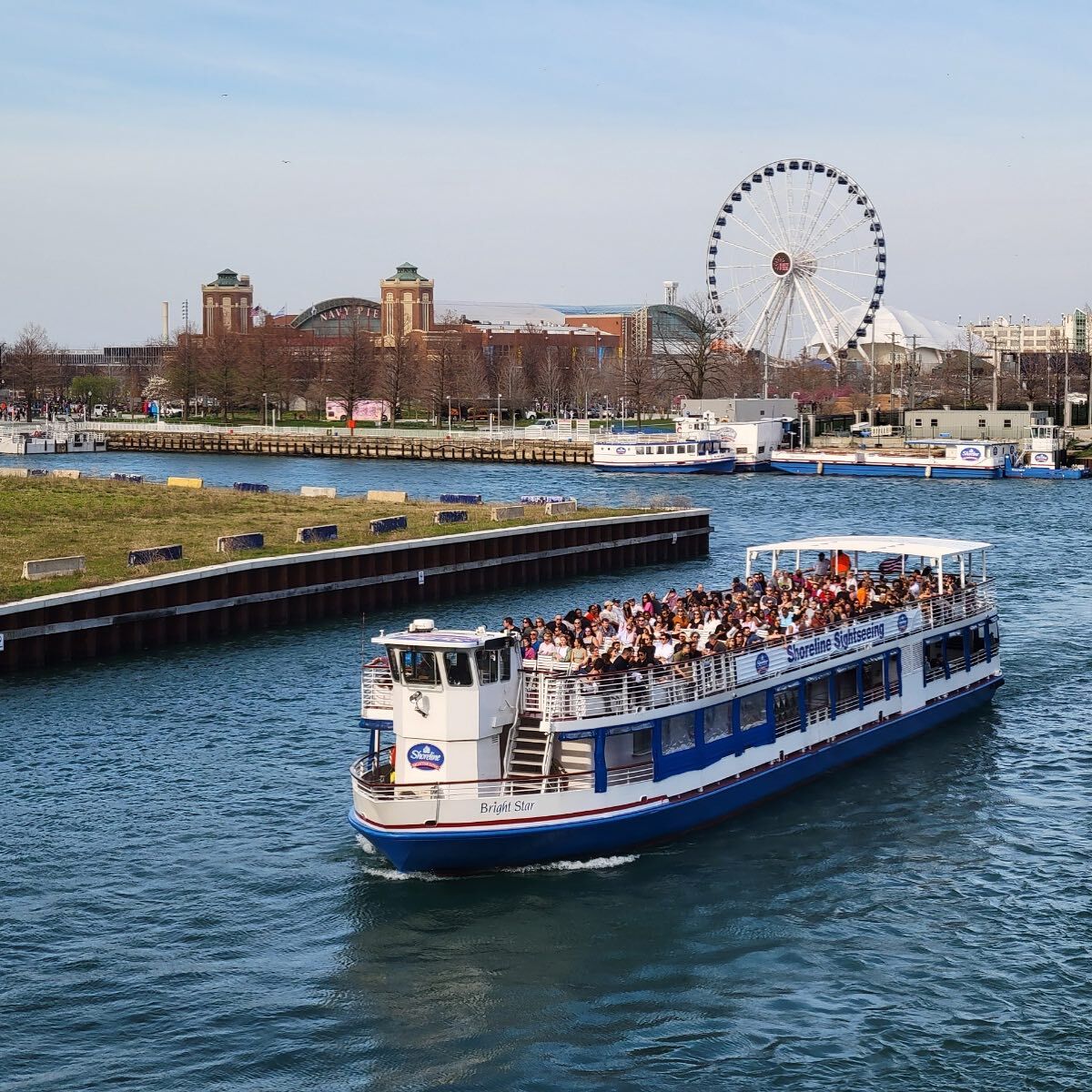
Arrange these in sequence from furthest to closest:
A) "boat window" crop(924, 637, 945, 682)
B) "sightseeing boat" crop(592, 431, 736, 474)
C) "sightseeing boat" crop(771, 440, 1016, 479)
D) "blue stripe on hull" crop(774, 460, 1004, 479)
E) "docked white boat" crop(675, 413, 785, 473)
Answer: "docked white boat" crop(675, 413, 785, 473) → "sightseeing boat" crop(592, 431, 736, 474) → "sightseeing boat" crop(771, 440, 1016, 479) → "blue stripe on hull" crop(774, 460, 1004, 479) → "boat window" crop(924, 637, 945, 682)

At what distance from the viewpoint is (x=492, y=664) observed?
32312 mm

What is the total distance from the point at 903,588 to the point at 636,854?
14942 mm

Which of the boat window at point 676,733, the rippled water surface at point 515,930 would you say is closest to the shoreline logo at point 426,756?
the rippled water surface at point 515,930

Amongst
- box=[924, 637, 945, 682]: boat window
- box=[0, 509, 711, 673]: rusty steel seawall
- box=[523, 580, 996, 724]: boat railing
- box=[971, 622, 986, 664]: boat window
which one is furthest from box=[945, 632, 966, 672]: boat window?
box=[0, 509, 711, 673]: rusty steel seawall

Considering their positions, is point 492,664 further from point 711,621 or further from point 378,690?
point 711,621

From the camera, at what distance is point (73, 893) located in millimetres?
31375

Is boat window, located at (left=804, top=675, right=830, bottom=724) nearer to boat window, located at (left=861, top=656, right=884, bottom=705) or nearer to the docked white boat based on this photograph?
boat window, located at (left=861, top=656, right=884, bottom=705)

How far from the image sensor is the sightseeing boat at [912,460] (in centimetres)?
14238

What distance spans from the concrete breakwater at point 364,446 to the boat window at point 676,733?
12380 cm

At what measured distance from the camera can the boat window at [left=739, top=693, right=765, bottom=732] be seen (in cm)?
3738

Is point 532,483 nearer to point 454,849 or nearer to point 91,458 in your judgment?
point 91,458

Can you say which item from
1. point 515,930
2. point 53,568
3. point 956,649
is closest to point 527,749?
point 515,930

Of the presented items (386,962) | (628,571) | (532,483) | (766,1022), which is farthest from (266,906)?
(532,483)

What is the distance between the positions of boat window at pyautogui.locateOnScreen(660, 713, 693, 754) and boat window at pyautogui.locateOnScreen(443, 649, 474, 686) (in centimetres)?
491
